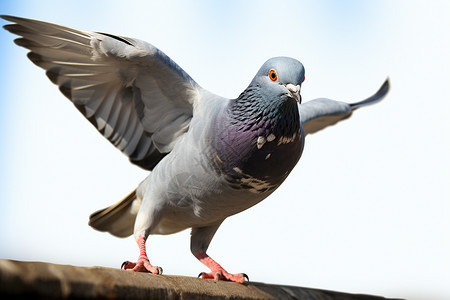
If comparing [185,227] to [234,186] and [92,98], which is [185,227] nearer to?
[234,186]

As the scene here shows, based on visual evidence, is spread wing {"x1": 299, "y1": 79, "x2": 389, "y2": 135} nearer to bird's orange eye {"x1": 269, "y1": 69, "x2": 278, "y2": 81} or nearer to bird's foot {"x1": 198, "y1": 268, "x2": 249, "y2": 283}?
bird's orange eye {"x1": 269, "y1": 69, "x2": 278, "y2": 81}

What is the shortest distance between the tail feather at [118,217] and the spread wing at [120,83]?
14.8 inches

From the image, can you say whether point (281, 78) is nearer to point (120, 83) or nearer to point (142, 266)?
point (120, 83)

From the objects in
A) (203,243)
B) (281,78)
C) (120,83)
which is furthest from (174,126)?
(281,78)

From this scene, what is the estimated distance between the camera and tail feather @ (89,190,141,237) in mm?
4809

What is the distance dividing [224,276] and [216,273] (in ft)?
0.24

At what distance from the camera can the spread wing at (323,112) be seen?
5016 millimetres

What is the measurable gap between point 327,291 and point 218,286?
5.28 feet

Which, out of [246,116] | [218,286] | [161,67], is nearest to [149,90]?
[161,67]

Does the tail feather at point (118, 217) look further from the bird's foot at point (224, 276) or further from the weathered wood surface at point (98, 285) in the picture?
the weathered wood surface at point (98, 285)

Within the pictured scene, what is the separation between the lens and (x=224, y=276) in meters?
4.21

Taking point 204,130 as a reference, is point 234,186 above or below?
below

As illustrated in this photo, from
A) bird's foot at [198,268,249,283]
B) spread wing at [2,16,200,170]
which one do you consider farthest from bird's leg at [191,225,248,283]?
spread wing at [2,16,200,170]

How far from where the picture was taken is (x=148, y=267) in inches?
149
